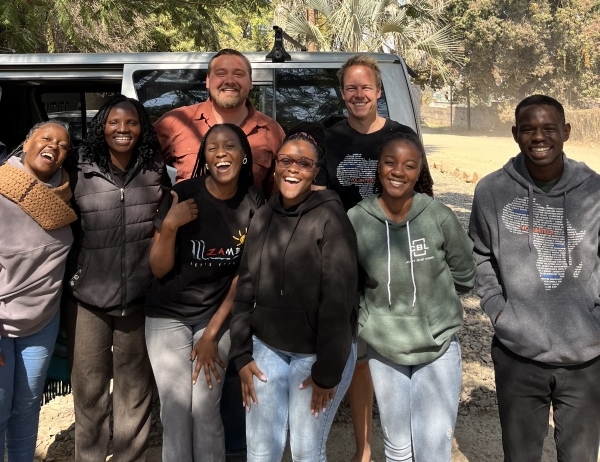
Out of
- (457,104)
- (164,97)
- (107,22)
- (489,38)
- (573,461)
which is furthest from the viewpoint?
(457,104)

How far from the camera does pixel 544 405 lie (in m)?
2.22

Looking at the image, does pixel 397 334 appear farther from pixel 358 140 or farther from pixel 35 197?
pixel 35 197

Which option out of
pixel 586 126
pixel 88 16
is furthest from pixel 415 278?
pixel 586 126

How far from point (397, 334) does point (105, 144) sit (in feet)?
4.87

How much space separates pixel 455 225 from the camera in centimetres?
224

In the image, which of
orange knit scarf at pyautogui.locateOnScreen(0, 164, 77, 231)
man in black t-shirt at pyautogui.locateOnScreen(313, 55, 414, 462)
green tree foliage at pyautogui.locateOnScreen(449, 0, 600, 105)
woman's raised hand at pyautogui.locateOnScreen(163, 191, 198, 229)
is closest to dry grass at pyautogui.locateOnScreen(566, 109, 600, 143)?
green tree foliage at pyautogui.locateOnScreen(449, 0, 600, 105)

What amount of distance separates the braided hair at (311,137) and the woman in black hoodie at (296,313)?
0.05 ft

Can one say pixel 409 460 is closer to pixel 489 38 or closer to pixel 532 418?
pixel 532 418

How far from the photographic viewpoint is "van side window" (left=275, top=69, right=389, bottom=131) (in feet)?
12.7

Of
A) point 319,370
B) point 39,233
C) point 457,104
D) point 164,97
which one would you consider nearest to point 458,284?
point 319,370

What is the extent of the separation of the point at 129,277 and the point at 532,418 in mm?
1703

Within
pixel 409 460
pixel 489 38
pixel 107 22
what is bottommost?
pixel 409 460

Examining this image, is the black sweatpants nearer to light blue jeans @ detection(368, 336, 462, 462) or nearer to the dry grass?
light blue jeans @ detection(368, 336, 462, 462)

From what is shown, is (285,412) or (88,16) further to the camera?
(88,16)
